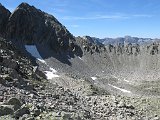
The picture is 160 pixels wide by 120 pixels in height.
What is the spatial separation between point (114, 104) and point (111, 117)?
6.15 m

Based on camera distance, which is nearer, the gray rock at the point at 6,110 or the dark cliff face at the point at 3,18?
the gray rock at the point at 6,110

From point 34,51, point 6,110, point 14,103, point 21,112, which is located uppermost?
point 34,51

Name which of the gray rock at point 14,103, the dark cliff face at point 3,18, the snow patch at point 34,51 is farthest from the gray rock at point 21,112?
the dark cliff face at point 3,18

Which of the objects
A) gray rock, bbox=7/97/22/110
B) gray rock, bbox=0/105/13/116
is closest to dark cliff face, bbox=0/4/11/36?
gray rock, bbox=7/97/22/110

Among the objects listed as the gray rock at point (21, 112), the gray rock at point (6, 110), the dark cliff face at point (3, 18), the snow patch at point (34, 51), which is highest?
the dark cliff face at point (3, 18)

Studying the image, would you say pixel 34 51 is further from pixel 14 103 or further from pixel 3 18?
pixel 14 103

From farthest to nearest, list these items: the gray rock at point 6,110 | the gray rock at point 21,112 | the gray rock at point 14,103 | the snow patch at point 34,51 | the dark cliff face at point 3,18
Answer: the dark cliff face at point 3,18 < the snow patch at point 34,51 < the gray rock at point 14,103 < the gray rock at point 21,112 < the gray rock at point 6,110

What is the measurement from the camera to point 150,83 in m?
180

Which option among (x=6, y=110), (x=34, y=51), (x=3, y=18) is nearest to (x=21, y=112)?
(x=6, y=110)

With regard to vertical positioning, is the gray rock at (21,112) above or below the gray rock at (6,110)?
below

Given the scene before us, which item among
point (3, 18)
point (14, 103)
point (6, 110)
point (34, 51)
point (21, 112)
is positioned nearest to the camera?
point (6, 110)

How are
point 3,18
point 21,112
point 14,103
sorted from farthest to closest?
point 3,18 → point 14,103 → point 21,112

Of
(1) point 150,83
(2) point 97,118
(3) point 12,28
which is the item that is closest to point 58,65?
(3) point 12,28

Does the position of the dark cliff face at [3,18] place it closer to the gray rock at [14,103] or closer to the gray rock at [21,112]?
the gray rock at [14,103]
